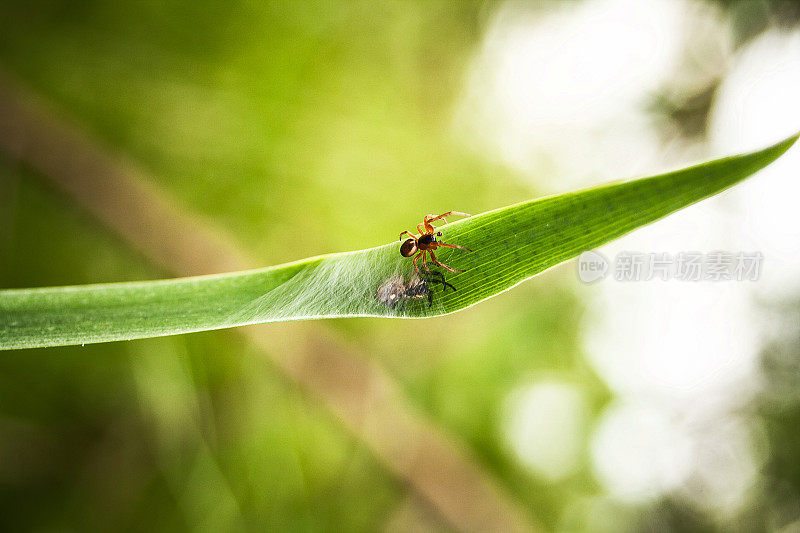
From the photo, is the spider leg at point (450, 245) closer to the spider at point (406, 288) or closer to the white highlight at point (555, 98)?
the spider at point (406, 288)

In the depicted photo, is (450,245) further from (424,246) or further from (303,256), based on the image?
(303,256)

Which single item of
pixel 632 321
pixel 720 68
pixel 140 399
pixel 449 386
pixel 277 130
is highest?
pixel 720 68

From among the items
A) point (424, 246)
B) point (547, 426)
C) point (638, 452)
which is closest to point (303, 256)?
point (424, 246)

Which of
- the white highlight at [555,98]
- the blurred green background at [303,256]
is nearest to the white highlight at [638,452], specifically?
the blurred green background at [303,256]

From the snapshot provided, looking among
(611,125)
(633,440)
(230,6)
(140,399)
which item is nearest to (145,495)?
(140,399)

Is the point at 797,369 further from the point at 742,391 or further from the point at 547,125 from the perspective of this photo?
the point at 547,125

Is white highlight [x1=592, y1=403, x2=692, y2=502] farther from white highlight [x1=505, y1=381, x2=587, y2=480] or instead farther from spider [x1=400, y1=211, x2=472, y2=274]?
spider [x1=400, y1=211, x2=472, y2=274]

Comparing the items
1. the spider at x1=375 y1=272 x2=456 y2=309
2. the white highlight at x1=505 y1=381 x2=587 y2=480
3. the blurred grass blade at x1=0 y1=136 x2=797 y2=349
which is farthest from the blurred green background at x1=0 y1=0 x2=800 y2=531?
the spider at x1=375 y1=272 x2=456 y2=309

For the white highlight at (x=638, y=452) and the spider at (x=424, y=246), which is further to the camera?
the white highlight at (x=638, y=452)
